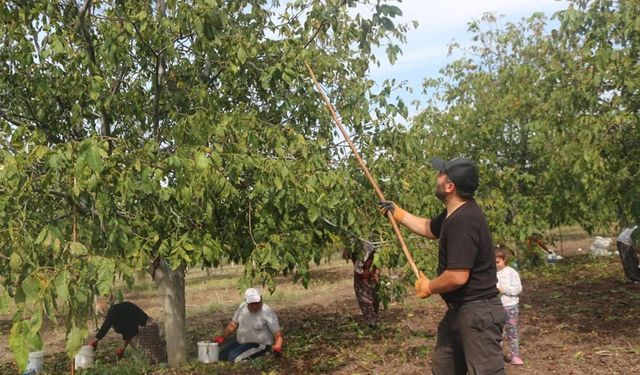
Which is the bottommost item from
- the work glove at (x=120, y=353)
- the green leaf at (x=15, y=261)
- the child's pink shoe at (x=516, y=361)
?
the child's pink shoe at (x=516, y=361)

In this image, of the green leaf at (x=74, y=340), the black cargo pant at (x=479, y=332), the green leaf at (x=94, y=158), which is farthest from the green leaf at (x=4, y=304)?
the black cargo pant at (x=479, y=332)

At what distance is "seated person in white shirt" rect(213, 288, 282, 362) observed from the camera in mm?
8281

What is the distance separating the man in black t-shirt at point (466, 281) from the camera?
3.60 m

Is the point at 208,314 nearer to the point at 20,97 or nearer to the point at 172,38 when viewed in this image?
the point at 20,97

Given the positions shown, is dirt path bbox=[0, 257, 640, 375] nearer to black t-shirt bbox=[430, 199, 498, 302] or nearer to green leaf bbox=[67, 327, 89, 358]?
black t-shirt bbox=[430, 199, 498, 302]

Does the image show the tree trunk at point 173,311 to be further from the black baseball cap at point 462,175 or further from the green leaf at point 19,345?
the green leaf at point 19,345

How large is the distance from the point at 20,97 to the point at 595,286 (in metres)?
11.4

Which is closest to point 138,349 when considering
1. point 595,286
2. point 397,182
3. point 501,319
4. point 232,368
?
point 232,368

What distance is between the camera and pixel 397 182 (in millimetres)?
7559

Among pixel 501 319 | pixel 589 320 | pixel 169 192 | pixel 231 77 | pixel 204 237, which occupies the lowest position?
pixel 589 320

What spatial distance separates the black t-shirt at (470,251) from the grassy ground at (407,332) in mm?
3607

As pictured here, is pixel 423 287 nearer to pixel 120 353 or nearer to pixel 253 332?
pixel 253 332

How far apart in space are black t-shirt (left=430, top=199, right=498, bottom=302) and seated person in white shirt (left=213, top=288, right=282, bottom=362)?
4.85 metres

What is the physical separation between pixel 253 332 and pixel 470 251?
5.47m
